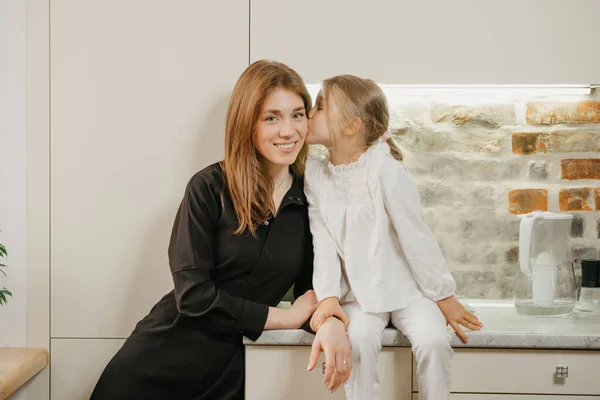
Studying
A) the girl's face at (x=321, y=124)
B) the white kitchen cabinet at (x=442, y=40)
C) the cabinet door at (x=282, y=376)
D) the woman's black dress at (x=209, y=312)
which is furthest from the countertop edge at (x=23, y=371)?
the white kitchen cabinet at (x=442, y=40)

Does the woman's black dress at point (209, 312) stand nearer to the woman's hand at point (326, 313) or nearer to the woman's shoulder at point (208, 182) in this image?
the woman's shoulder at point (208, 182)

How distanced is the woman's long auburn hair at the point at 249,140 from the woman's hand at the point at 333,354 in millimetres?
370

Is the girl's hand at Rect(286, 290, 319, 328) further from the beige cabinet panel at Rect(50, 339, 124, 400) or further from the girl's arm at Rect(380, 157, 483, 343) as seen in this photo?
the beige cabinet panel at Rect(50, 339, 124, 400)

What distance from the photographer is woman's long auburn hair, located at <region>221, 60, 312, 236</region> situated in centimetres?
181

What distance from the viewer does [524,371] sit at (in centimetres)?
173

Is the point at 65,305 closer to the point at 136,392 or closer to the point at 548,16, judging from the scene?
the point at 136,392

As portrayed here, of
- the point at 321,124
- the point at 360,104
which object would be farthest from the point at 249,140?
the point at 360,104

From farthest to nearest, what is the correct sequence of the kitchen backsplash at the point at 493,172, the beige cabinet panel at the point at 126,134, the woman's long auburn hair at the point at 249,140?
1. the kitchen backsplash at the point at 493,172
2. the beige cabinet panel at the point at 126,134
3. the woman's long auburn hair at the point at 249,140

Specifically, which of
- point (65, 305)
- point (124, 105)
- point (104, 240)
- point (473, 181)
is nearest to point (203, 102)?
point (124, 105)

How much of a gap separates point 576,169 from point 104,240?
1642 millimetres

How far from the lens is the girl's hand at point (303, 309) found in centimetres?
177

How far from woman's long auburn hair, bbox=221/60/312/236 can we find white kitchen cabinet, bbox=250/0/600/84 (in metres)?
0.21

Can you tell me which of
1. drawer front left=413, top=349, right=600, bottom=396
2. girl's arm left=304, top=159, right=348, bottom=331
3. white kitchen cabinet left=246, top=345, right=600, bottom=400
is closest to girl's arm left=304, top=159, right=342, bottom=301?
girl's arm left=304, top=159, right=348, bottom=331

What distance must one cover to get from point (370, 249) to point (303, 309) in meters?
0.25
